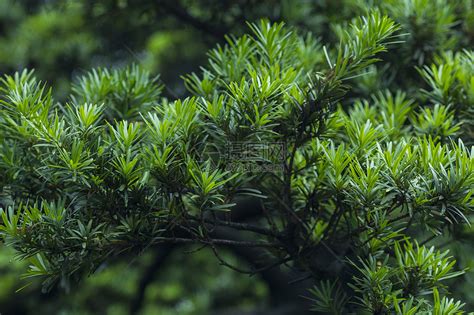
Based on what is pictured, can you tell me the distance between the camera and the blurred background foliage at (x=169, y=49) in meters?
2.10

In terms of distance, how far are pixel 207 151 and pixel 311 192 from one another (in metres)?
0.30

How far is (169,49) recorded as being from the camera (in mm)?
3592

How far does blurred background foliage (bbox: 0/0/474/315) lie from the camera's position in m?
2.10

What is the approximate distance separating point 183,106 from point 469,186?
668 millimetres

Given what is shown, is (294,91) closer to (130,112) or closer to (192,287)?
(130,112)

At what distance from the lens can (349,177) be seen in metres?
1.42

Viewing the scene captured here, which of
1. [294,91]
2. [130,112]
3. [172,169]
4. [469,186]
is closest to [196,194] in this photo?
[172,169]

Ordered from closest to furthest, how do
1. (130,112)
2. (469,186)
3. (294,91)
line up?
(469,186) < (294,91) < (130,112)

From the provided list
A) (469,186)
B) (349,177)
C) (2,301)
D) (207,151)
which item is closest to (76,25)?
(2,301)

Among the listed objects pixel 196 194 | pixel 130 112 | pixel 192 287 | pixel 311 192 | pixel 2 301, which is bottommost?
pixel 192 287

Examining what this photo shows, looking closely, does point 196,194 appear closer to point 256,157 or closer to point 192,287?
point 256,157

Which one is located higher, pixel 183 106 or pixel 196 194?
pixel 183 106

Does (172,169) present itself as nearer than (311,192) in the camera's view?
Yes

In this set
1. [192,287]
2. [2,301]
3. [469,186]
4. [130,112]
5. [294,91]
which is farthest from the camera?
[192,287]
